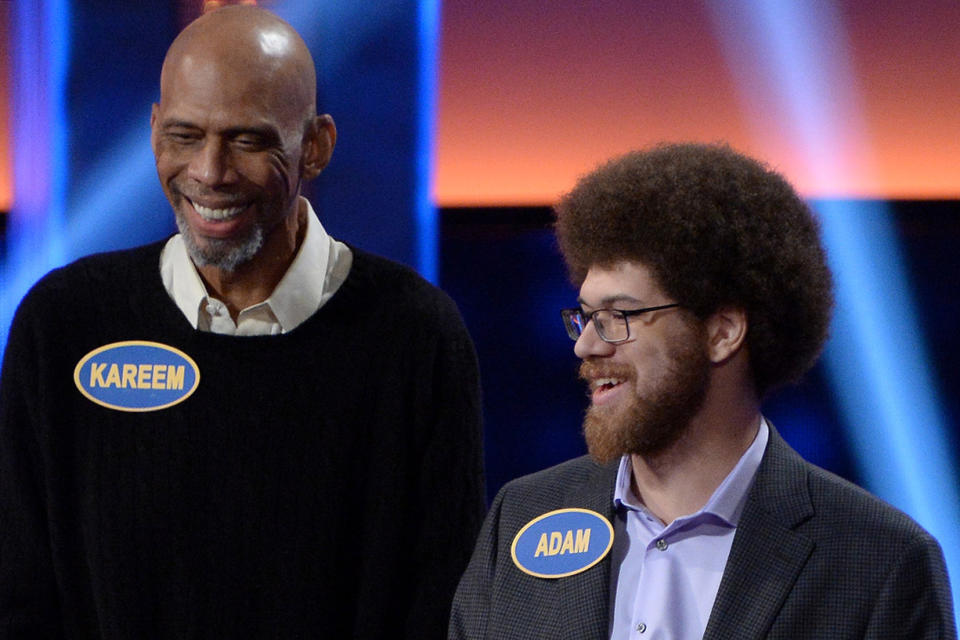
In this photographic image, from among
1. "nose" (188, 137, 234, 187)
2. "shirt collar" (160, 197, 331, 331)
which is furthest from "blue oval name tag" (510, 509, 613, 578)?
"nose" (188, 137, 234, 187)

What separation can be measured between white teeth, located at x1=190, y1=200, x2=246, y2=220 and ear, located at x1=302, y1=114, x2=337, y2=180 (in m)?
0.17

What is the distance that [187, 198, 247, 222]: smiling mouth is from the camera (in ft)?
7.82

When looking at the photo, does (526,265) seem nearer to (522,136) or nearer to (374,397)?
(522,136)

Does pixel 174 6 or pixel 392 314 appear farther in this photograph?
pixel 174 6

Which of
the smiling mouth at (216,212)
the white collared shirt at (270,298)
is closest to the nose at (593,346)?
the white collared shirt at (270,298)

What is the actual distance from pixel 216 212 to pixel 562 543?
32.7 inches

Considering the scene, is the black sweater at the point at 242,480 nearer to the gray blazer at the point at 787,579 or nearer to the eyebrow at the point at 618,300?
the gray blazer at the point at 787,579

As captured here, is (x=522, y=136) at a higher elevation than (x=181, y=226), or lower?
higher

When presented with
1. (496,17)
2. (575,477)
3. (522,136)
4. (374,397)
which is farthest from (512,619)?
(496,17)

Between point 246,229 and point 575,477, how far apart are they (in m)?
0.73

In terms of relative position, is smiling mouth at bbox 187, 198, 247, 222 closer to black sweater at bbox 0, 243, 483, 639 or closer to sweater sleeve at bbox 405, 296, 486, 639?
black sweater at bbox 0, 243, 483, 639

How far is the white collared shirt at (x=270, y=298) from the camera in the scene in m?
2.46

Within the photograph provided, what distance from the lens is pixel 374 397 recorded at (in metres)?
2.46

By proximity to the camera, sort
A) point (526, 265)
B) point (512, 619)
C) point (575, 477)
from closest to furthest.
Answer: point (512, 619), point (575, 477), point (526, 265)
